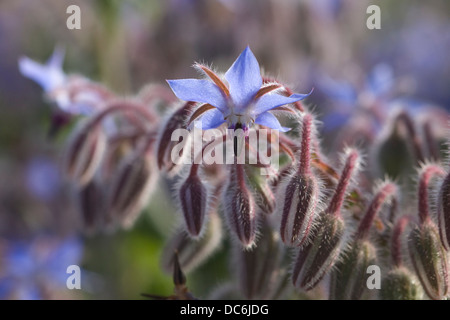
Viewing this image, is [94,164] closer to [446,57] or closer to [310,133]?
[310,133]

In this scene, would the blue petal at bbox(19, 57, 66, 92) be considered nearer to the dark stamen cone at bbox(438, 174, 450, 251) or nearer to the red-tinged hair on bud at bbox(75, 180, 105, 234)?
the red-tinged hair on bud at bbox(75, 180, 105, 234)

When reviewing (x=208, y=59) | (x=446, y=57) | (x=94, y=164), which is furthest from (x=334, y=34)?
(x=94, y=164)

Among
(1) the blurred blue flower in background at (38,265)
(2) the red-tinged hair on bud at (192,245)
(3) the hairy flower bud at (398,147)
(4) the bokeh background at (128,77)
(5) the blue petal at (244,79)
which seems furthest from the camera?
(4) the bokeh background at (128,77)

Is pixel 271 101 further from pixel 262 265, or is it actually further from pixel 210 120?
pixel 262 265

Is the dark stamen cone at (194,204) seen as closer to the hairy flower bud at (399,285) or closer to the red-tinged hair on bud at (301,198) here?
the red-tinged hair on bud at (301,198)

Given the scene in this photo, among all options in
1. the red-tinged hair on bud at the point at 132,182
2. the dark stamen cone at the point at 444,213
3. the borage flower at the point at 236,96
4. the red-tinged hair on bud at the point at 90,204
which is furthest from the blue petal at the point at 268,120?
the red-tinged hair on bud at the point at 90,204

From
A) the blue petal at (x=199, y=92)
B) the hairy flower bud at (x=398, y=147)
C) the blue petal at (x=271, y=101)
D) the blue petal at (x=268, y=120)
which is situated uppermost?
the blue petal at (x=199, y=92)

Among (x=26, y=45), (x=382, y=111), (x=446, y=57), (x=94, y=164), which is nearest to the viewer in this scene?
(x=94, y=164)
